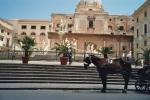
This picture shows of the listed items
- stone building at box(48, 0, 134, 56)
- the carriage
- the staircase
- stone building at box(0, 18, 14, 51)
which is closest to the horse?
the carriage

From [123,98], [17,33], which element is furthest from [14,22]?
[123,98]

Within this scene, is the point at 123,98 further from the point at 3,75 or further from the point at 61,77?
the point at 3,75

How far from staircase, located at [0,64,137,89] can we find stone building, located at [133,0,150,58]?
26493 mm

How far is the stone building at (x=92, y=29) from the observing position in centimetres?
5647

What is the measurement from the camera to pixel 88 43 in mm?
55625

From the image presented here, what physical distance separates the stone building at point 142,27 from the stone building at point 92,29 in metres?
3.99

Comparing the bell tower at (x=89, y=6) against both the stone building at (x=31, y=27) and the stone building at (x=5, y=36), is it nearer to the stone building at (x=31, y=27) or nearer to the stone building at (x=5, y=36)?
the stone building at (x=5, y=36)

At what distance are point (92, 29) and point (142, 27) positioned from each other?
17672mm

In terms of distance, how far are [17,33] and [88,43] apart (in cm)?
3115

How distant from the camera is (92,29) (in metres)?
62.5

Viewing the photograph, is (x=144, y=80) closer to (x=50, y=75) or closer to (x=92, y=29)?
(x=50, y=75)

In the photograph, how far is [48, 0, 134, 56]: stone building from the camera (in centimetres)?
5647

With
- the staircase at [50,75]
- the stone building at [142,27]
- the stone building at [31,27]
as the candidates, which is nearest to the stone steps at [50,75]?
the staircase at [50,75]

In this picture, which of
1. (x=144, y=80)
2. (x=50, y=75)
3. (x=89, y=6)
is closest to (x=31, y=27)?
(x=89, y=6)
